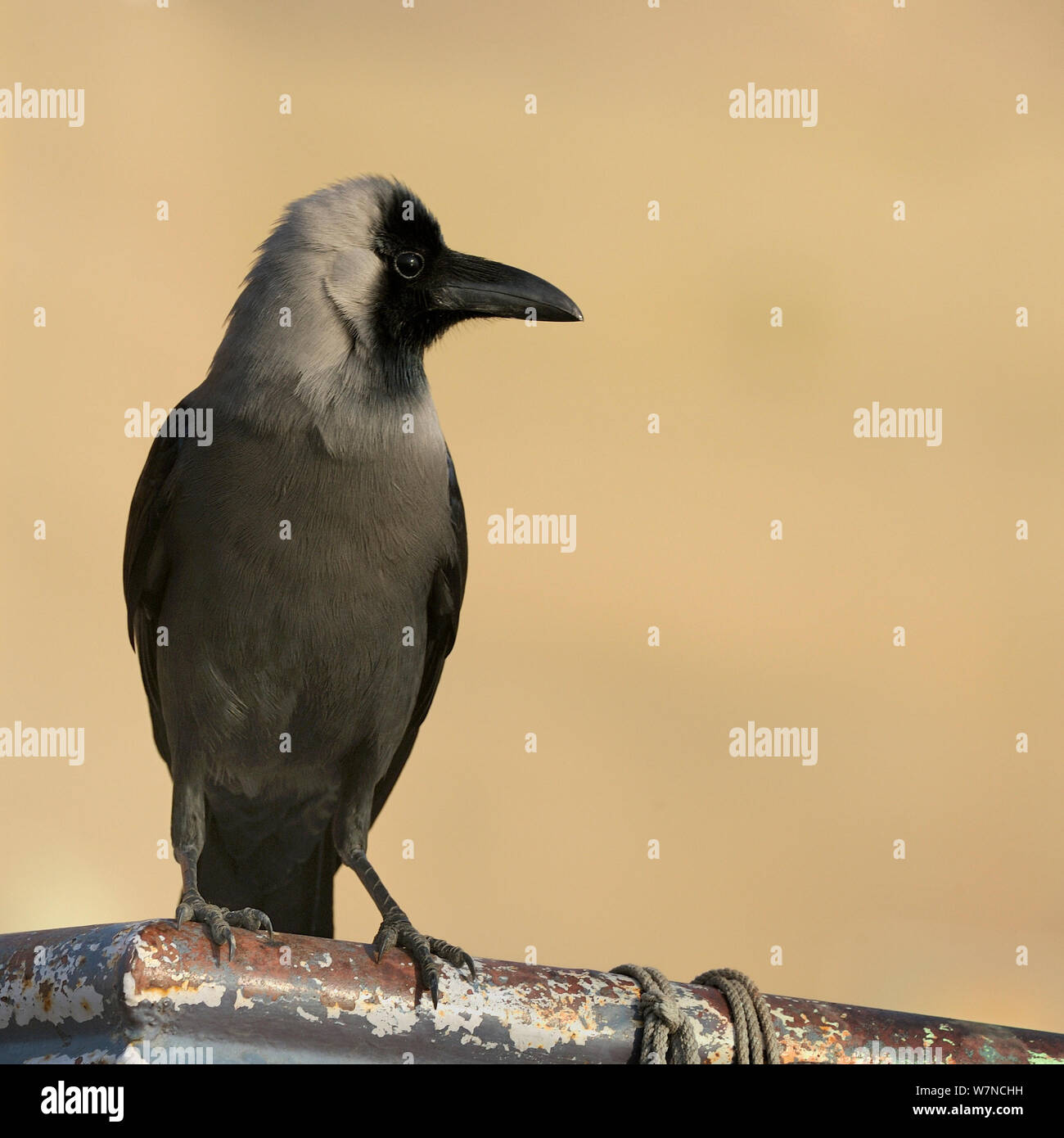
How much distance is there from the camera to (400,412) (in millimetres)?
2652

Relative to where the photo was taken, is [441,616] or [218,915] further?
[441,616]

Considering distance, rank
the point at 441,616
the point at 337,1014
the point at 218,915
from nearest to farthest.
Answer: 1. the point at 337,1014
2. the point at 218,915
3. the point at 441,616

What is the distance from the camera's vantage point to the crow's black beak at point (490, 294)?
9.33ft

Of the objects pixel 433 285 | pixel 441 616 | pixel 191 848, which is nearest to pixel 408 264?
pixel 433 285

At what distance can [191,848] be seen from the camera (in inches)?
98.9

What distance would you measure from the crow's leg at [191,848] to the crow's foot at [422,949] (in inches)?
8.0

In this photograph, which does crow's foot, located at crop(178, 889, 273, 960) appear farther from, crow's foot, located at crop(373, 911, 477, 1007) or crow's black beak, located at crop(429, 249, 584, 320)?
crow's black beak, located at crop(429, 249, 584, 320)

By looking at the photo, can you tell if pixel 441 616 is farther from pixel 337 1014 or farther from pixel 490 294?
pixel 337 1014

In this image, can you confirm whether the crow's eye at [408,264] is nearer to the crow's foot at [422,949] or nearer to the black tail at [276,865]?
the black tail at [276,865]

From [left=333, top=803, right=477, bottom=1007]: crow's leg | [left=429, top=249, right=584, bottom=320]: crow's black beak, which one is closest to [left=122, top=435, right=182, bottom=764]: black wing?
[left=333, top=803, right=477, bottom=1007]: crow's leg

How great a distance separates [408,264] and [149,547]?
34.2 inches
